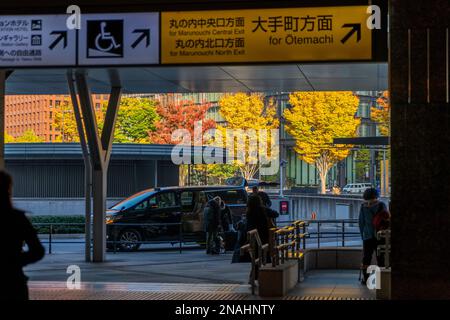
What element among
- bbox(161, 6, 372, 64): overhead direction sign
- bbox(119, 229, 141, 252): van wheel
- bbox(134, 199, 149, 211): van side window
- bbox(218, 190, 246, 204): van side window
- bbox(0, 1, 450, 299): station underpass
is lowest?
bbox(119, 229, 141, 252): van wheel

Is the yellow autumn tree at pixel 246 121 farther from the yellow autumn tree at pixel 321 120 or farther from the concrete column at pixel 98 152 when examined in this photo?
the concrete column at pixel 98 152

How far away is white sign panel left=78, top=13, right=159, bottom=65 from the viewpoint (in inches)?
445

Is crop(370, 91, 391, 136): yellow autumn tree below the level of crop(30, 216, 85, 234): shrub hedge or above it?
above

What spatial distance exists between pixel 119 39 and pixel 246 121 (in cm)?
4527

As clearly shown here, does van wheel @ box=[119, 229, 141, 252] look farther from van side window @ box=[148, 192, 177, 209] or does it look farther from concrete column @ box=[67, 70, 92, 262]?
concrete column @ box=[67, 70, 92, 262]

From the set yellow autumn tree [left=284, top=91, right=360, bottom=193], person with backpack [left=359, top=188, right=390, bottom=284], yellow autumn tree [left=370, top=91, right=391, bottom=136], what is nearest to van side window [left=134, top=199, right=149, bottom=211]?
person with backpack [left=359, top=188, right=390, bottom=284]

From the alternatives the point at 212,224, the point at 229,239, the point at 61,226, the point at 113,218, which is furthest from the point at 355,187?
the point at 212,224

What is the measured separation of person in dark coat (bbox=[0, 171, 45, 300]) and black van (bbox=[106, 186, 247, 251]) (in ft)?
55.2

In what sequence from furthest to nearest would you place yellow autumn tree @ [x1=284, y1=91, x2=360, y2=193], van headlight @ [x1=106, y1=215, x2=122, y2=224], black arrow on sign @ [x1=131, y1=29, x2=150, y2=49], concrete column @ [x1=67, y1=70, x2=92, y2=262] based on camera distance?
yellow autumn tree @ [x1=284, y1=91, x2=360, y2=193] → van headlight @ [x1=106, y1=215, x2=122, y2=224] → concrete column @ [x1=67, y1=70, x2=92, y2=262] → black arrow on sign @ [x1=131, y1=29, x2=150, y2=49]

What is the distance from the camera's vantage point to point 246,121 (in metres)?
56.5

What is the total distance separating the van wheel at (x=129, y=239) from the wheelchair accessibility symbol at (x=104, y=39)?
39.8 ft

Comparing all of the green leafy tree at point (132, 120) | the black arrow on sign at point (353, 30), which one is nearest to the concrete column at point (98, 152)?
the black arrow on sign at point (353, 30)

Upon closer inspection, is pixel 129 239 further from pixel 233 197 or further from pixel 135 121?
pixel 135 121
